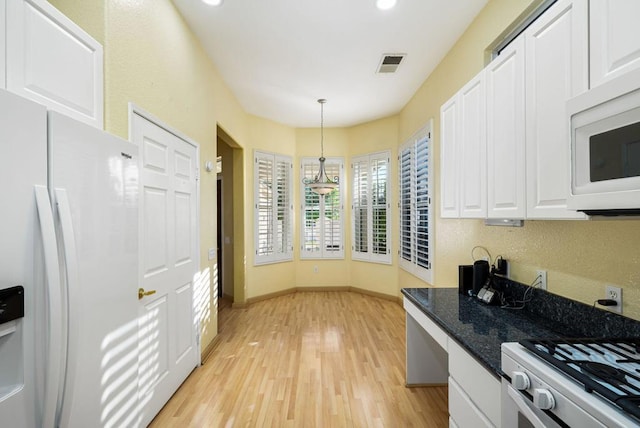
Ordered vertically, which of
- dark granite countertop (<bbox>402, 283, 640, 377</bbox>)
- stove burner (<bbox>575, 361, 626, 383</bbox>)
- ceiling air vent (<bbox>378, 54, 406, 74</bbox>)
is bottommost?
dark granite countertop (<bbox>402, 283, 640, 377</bbox>)

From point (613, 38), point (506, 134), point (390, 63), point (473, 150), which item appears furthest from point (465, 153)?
point (390, 63)

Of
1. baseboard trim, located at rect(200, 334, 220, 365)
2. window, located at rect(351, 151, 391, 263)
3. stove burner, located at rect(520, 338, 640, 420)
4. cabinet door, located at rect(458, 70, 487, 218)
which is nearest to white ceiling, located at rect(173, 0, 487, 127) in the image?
cabinet door, located at rect(458, 70, 487, 218)

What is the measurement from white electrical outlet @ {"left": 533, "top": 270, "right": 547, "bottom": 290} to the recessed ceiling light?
7.22ft

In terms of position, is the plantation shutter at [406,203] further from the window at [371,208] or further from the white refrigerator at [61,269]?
the white refrigerator at [61,269]

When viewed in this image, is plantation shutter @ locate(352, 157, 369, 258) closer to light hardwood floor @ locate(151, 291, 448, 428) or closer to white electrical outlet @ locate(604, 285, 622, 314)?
light hardwood floor @ locate(151, 291, 448, 428)

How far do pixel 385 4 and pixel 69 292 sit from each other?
2693mm

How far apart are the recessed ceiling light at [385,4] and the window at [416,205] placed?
5.03ft

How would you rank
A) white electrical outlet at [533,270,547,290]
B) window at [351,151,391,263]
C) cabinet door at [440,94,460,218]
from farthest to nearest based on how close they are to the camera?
window at [351,151,391,263]
cabinet door at [440,94,460,218]
white electrical outlet at [533,270,547,290]

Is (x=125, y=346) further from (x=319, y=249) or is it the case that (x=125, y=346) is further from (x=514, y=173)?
(x=319, y=249)

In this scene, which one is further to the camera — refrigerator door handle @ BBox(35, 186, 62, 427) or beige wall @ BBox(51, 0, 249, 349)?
beige wall @ BBox(51, 0, 249, 349)

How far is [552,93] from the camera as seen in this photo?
4.26 feet

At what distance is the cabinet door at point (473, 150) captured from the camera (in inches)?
73.2

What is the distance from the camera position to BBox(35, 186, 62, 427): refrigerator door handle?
3.15 ft

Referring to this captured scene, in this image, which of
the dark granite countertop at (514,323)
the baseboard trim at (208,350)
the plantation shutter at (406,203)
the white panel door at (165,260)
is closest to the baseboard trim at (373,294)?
the plantation shutter at (406,203)
